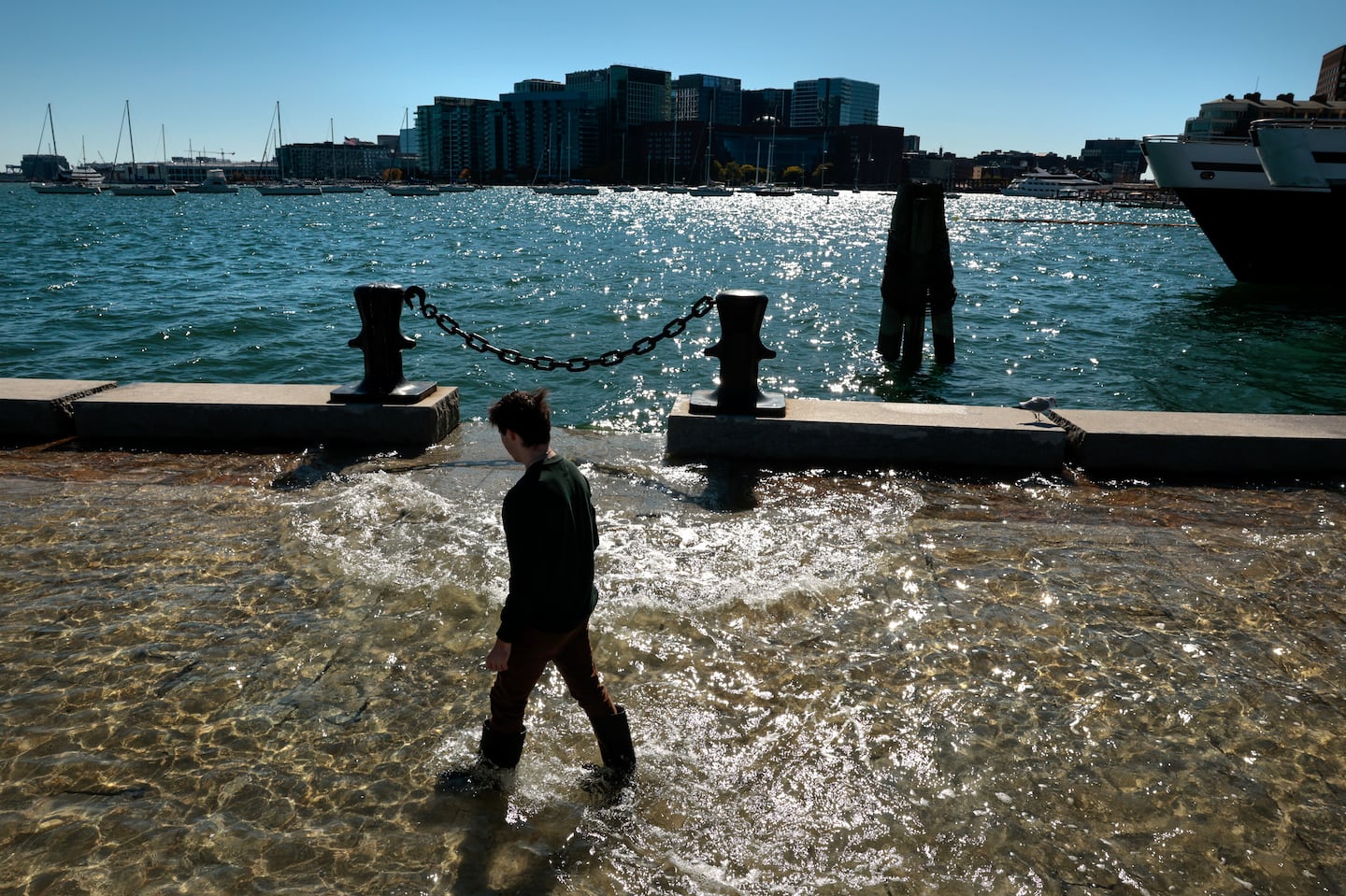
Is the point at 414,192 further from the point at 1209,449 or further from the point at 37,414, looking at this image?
the point at 1209,449

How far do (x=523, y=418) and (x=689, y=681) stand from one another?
65.0 inches

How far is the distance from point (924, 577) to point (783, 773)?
2.01m

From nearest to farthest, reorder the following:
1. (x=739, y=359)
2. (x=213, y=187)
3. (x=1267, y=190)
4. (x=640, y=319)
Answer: (x=739, y=359) → (x=640, y=319) → (x=1267, y=190) → (x=213, y=187)

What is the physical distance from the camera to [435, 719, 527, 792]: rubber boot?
332cm

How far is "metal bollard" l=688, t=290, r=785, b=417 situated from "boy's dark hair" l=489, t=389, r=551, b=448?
4226 mm

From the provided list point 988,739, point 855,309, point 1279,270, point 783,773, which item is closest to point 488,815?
point 783,773

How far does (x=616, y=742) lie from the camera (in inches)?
131

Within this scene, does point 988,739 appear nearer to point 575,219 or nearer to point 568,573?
point 568,573

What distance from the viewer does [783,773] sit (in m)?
3.42

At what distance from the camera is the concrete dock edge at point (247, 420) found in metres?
7.36

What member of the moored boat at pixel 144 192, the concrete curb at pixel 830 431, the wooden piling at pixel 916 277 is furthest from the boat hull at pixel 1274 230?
the moored boat at pixel 144 192

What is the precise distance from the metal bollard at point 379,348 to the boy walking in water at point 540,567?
482 cm

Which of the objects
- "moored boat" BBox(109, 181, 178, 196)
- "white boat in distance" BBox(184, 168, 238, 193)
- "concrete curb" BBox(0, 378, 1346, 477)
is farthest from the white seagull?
"white boat in distance" BBox(184, 168, 238, 193)

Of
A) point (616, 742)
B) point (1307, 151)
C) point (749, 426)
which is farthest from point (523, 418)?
point (1307, 151)
